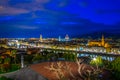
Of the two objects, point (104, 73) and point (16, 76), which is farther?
point (16, 76)

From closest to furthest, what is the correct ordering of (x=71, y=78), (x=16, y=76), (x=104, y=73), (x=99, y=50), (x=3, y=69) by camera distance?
(x=71, y=78) < (x=104, y=73) < (x=16, y=76) < (x=3, y=69) < (x=99, y=50)

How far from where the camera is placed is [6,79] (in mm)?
26875

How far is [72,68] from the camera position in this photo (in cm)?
2656

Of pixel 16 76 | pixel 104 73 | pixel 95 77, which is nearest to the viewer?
pixel 95 77

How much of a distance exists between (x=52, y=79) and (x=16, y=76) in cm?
546

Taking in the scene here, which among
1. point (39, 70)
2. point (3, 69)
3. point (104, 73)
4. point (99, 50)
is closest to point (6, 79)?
point (39, 70)

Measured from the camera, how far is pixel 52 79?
2377 centimetres

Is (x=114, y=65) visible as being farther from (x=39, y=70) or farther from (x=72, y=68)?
(x=39, y=70)

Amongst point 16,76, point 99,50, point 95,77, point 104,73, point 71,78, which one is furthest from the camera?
point 99,50

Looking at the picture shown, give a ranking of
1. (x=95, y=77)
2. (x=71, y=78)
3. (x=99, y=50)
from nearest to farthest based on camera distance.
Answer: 1. (x=95, y=77)
2. (x=71, y=78)
3. (x=99, y=50)

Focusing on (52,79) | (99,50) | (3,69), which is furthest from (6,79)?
(99,50)

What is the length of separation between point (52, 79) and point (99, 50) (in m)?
83.5

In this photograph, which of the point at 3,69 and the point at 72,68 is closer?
the point at 72,68

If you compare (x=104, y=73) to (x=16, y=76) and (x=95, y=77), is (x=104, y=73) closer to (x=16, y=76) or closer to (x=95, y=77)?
(x=95, y=77)
